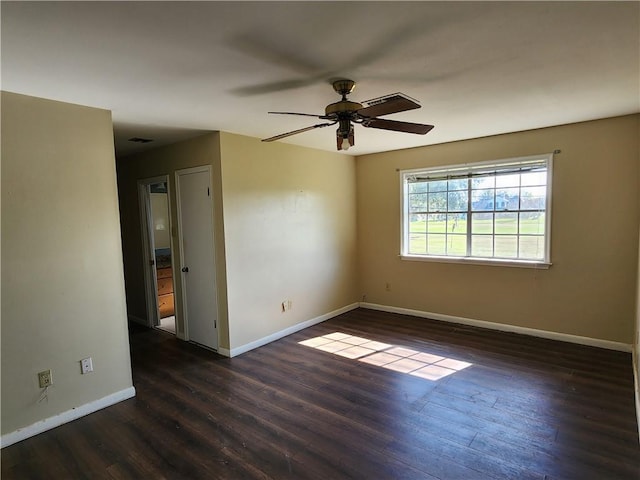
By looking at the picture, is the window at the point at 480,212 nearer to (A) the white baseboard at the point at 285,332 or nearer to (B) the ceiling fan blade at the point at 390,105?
(A) the white baseboard at the point at 285,332

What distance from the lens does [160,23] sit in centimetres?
158

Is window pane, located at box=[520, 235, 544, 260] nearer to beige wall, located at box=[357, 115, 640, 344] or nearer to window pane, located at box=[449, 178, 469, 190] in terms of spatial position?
beige wall, located at box=[357, 115, 640, 344]

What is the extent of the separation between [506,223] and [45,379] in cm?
477

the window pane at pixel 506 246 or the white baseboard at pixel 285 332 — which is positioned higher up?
the window pane at pixel 506 246

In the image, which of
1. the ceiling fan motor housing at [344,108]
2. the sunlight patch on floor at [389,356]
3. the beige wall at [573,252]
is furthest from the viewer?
the beige wall at [573,252]

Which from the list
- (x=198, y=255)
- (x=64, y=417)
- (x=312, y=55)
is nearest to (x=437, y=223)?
(x=198, y=255)

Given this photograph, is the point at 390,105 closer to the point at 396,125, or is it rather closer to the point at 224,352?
the point at 396,125

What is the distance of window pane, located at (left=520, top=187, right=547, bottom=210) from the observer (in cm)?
404

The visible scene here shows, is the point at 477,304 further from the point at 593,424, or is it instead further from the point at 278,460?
the point at 278,460

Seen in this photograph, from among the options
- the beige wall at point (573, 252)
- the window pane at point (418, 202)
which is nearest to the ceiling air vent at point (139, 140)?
the beige wall at point (573, 252)

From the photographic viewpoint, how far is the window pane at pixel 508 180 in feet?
13.7

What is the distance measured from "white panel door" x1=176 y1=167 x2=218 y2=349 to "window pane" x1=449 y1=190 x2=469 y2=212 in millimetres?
3092

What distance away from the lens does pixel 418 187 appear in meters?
5.02

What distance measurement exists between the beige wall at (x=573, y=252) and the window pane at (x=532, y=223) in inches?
5.6
